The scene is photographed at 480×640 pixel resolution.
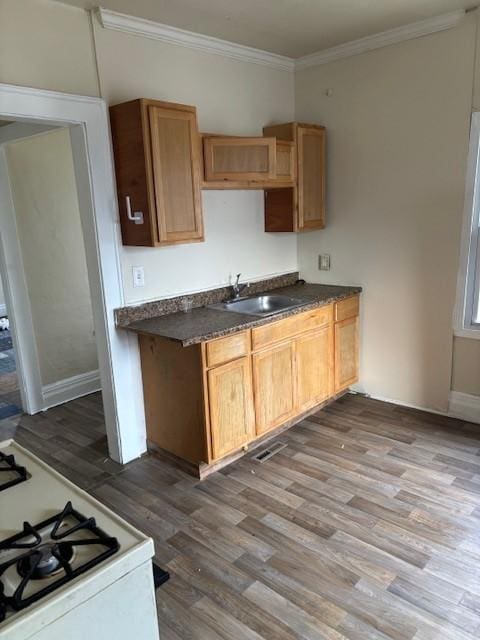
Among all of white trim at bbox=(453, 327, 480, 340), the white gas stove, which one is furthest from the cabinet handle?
white trim at bbox=(453, 327, 480, 340)

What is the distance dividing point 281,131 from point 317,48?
631 millimetres

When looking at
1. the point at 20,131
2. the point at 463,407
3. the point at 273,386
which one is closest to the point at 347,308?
the point at 273,386

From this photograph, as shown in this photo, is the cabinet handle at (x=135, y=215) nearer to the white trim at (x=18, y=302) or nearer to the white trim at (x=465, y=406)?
the white trim at (x=18, y=302)

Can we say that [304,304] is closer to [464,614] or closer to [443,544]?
[443,544]

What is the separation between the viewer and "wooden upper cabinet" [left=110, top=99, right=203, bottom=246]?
255 centimetres

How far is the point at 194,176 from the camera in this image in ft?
9.09

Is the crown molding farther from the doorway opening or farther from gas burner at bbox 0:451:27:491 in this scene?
gas burner at bbox 0:451:27:491

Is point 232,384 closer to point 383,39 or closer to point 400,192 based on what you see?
point 400,192

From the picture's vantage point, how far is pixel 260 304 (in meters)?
3.57

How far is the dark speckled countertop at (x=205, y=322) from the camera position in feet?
8.41

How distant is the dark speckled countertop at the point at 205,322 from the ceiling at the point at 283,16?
168 centimetres

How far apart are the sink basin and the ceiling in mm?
1709

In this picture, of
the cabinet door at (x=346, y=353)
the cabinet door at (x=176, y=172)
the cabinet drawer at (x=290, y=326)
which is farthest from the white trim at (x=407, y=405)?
the cabinet door at (x=176, y=172)

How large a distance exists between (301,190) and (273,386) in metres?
1.44
